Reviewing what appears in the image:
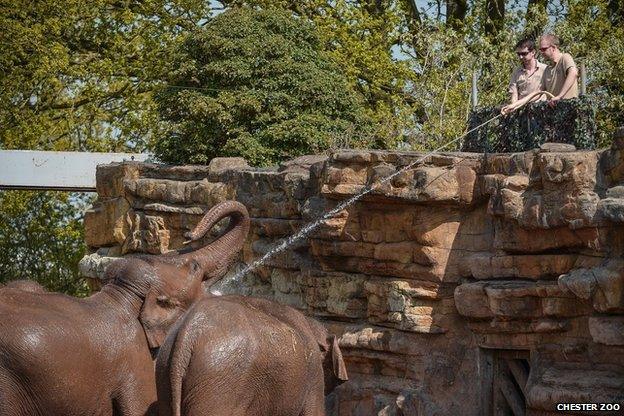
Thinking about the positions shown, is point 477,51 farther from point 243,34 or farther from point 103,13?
point 103,13

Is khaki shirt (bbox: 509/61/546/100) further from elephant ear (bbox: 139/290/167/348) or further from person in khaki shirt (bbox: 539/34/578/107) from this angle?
elephant ear (bbox: 139/290/167/348)

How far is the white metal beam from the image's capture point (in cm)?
2212

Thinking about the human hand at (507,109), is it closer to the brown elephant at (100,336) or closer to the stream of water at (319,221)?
the stream of water at (319,221)

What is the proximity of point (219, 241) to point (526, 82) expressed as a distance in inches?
171

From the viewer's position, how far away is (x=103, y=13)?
26.6 metres

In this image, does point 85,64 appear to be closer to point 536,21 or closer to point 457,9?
point 457,9

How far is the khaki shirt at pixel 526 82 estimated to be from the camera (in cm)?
1454

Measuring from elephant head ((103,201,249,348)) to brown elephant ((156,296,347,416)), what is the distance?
146 centimetres

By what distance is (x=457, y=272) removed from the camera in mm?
13898

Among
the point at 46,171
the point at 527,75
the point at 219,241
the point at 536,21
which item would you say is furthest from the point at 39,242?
the point at 219,241

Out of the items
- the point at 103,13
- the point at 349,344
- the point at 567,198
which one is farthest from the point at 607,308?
the point at 103,13

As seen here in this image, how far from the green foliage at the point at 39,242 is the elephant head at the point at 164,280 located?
17571 millimetres

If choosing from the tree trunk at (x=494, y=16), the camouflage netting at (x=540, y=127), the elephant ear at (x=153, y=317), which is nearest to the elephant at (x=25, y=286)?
the elephant ear at (x=153, y=317)

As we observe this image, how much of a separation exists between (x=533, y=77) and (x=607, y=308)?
10.4ft
